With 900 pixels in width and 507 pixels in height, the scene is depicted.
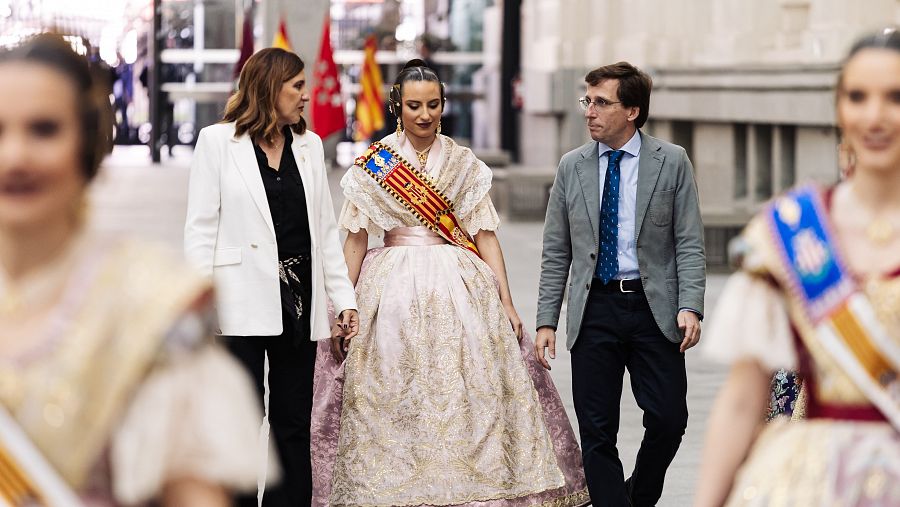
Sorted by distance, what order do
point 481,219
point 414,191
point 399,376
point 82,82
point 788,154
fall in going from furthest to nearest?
point 788,154
point 481,219
point 414,191
point 399,376
point 82,82

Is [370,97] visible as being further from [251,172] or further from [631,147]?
[251,172]

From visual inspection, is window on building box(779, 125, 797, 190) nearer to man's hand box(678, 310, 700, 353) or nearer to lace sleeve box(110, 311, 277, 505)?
man's hand box(678, 310, 700, 353)

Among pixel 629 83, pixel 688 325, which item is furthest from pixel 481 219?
pixel 688 325

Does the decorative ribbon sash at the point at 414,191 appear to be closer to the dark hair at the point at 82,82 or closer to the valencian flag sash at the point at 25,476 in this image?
the dark hair at the point at 82,82

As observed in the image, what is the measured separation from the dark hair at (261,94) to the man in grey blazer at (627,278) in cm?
111

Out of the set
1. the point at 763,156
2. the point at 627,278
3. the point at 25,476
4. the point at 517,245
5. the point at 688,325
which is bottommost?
the point at 517,245

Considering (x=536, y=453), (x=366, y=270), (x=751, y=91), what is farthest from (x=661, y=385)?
(x=751, y=91)

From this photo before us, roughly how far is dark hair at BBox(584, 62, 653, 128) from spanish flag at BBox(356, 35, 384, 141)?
21.2m

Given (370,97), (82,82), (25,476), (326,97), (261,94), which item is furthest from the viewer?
(370,97)

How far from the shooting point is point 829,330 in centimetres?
328

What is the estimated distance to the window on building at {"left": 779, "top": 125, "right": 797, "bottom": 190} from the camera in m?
18.4

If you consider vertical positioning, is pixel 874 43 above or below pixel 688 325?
above

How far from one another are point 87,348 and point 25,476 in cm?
19

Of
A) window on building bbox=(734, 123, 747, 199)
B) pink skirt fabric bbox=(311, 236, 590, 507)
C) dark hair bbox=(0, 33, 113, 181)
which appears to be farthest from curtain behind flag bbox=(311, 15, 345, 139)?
dark hair bbox=(0, 33, 113, 181)
